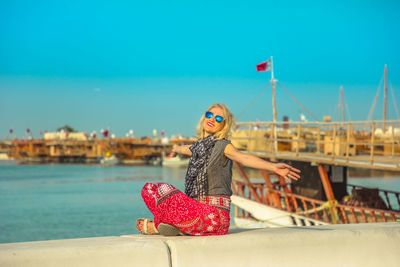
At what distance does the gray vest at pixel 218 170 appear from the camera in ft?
15.5

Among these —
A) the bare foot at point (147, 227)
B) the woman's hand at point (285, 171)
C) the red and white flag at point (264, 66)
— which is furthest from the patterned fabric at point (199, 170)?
the red and white flag at point (264, 66)

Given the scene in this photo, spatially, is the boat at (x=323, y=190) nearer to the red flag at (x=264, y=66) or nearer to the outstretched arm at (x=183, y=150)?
the red flag at (x=264, y=66)

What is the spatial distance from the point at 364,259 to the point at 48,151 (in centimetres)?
16713

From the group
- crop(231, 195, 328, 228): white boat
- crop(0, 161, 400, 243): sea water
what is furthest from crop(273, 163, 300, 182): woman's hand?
crop(0, 161, 400, 243): sea water

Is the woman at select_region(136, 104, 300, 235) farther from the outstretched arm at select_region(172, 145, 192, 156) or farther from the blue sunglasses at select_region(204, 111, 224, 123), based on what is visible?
the outstretched arm at select_region(172, 145, 192, 156)

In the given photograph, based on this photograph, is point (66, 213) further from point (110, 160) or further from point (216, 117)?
point (110, 160)

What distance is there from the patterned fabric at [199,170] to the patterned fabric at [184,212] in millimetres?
168

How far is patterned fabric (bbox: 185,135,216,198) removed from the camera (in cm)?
477

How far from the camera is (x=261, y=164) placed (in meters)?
4.32

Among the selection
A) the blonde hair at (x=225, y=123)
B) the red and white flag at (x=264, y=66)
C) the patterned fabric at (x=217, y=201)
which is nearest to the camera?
the patterned fabric at (x=217, y=201)

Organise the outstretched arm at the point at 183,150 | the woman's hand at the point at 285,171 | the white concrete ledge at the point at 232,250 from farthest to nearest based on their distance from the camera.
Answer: the outstretched arm at the point at 183,150, the woman's hand at the point at 285,171, the white concrete ledge at the point at 232,250

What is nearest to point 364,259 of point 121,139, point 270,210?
point 270,210

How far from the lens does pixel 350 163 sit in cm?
1620

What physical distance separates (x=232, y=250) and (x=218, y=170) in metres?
0.85
